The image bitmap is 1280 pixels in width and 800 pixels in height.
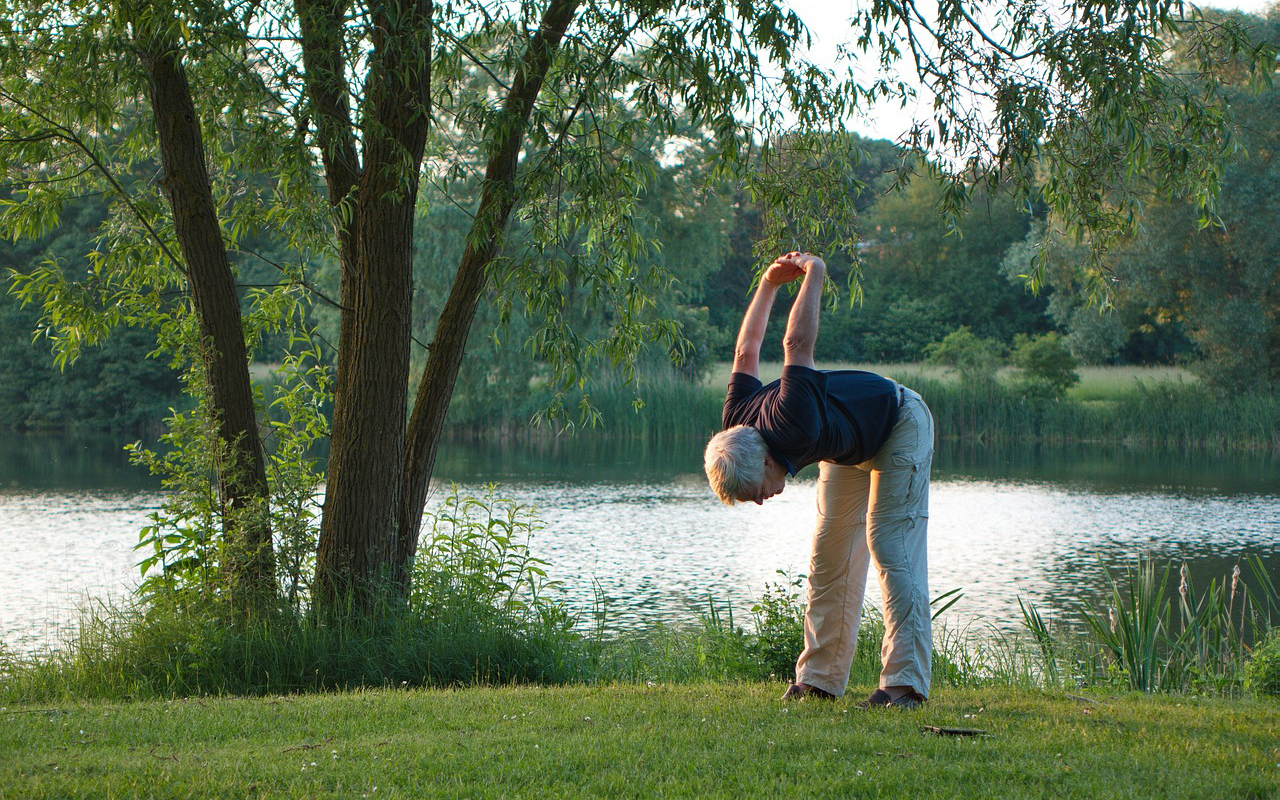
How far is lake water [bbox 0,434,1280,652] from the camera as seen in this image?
10.8m

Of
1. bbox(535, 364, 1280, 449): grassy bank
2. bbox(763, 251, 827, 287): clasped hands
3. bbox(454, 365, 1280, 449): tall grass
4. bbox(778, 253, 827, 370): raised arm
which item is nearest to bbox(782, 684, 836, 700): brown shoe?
bbox(778, 253, 827, 370): raised arm

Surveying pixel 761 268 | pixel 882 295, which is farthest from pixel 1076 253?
pixel 761 268

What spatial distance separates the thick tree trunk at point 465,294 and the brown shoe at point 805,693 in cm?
300

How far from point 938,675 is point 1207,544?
946 cm

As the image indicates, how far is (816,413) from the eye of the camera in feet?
12.3

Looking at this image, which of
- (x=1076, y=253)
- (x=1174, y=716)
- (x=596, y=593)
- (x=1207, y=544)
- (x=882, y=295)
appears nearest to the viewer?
(x=1174, y=716)

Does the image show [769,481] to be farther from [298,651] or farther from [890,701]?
[298,651]

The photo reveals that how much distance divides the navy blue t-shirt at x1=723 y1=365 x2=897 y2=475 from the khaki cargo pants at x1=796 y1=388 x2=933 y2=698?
109 mm

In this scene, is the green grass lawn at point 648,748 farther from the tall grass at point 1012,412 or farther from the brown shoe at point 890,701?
the tall grass at point 1012,412

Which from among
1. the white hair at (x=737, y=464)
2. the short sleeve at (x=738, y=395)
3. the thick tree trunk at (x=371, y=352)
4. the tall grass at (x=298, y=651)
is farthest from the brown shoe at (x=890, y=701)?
the thick tree trunk at (x=371, y=352)

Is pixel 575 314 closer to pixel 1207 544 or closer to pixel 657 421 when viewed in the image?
pixel 657 421

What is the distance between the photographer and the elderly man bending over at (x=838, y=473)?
377cm

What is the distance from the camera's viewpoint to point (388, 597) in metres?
6.49

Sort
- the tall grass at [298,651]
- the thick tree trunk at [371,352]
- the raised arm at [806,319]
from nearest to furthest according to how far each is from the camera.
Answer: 1. the raised arm at [806,319]
2. the tall grass at [298,651]
3. the thick tree trunk at [371,352]
